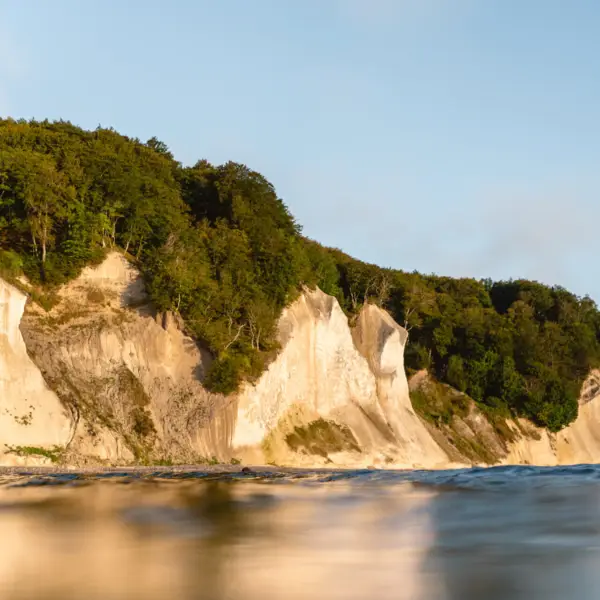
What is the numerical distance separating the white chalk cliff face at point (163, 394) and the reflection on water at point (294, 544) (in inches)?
461

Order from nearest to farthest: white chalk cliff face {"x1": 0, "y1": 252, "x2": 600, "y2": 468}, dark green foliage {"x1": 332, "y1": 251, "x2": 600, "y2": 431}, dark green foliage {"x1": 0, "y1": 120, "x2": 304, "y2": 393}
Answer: white chalk cliff face {"x1": 0, "y1": 252, "x2": 600, "y2": 468} < dark green foliage {"x1": 0, "y1": 120, "x2": 304, "y2": 393} < dark green foliage {"x1": 332, "y1": 251, "x2": 600, "y2": 431}

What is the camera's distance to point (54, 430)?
36.5 metres

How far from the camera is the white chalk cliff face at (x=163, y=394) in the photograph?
36.8 m

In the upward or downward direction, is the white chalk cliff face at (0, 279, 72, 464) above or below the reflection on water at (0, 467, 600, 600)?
above

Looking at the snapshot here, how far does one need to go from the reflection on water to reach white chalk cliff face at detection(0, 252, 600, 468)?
11719mm

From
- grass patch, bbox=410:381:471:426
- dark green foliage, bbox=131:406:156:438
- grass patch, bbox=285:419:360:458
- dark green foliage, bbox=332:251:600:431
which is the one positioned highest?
dark green foliage, bbox=332:251:600:431

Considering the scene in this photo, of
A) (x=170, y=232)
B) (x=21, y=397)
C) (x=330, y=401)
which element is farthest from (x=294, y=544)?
(x=330, y=401)

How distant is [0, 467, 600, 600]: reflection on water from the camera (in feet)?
35.5

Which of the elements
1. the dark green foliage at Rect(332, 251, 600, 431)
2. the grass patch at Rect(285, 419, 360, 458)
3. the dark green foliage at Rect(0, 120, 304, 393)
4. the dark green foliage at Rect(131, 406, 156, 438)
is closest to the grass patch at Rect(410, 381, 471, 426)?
the dark green foliage at Rect(332, 251, 600, 431)

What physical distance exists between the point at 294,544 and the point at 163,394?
1148 inches

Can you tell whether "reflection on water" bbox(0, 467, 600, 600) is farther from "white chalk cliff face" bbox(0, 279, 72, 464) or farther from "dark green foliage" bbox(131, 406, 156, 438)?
"dark green foliage" bbox(131, 406, 156, 438)

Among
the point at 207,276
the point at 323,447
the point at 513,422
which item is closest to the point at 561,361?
the point at 513,422

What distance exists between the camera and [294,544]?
14562mm

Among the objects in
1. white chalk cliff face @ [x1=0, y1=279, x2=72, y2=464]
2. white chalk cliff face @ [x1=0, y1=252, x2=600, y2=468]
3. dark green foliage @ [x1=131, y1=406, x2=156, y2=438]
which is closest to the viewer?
white chalk cliff face @ [x1=0, y1=279, x2=72, y2=464]
